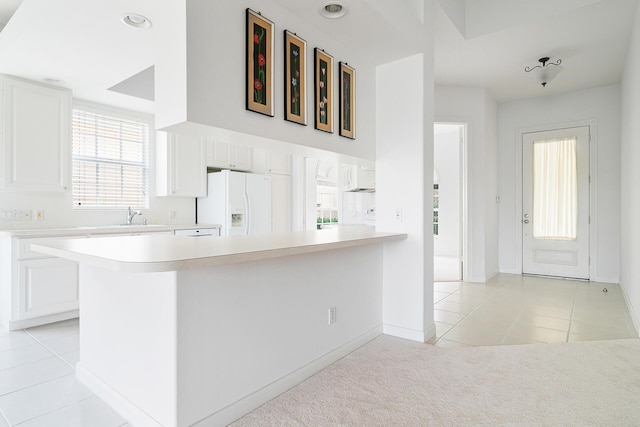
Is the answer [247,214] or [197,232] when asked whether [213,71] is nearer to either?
[197,232]

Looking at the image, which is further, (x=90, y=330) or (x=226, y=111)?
(x=90, y=330)

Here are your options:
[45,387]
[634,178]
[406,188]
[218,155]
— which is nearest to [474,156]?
[634,178]

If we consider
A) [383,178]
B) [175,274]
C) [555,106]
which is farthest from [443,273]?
[175,274]

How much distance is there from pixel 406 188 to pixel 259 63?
1.53 meters

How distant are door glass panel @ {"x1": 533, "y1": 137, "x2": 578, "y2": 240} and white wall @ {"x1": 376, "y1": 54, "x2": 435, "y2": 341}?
3.61 metres

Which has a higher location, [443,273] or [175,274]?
[175,274]

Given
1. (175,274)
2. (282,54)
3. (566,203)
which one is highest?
(282,54)

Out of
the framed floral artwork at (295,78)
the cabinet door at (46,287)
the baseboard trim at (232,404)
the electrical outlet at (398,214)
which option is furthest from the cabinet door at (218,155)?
the baseboard trim at (232,404)

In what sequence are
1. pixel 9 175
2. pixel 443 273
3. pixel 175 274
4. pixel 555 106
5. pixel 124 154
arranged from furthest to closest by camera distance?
pixel 443 273 → pixel 555 106 → pixel 124 154 → pixel 9 175 → pixel 175 274

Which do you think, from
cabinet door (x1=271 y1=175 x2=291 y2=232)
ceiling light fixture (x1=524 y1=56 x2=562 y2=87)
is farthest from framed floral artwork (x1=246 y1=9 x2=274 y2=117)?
ceiling light fixture (x1=524 y1=56 x2=562 y2=87)

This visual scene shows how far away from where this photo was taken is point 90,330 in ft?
7.13

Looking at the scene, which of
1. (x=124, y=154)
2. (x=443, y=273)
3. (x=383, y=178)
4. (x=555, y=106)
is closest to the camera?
(x=383, y=178)

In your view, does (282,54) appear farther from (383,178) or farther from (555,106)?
(555,106)

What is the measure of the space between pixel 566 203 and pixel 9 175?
6.97m
